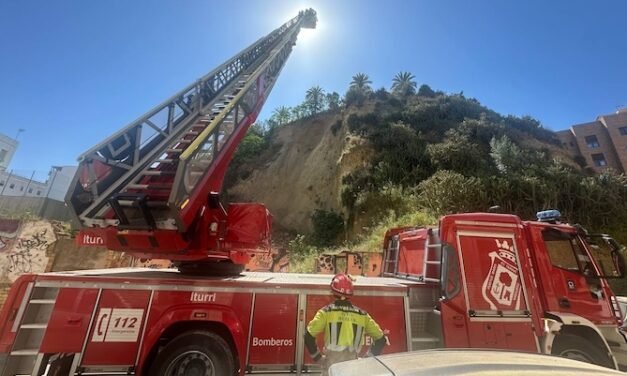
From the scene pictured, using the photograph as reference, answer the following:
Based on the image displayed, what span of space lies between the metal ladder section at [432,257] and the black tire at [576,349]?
2.06 metres

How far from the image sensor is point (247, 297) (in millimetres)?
4375

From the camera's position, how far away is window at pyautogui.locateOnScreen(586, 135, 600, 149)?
37688 millimetres

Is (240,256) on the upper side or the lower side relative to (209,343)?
upper

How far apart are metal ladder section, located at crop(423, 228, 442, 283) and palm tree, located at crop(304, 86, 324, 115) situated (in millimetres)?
47370

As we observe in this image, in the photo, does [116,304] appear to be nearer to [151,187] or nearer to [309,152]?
[151,187]

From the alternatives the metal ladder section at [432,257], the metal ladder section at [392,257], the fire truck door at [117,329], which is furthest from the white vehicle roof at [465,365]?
the metal ladder section at [392,257]

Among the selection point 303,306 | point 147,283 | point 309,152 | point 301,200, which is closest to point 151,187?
point 147,283

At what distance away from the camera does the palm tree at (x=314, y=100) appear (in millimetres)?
51094

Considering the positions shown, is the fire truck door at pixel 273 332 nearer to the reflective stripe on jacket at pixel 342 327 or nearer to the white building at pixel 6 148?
the reflective stripe on jacket at pixel 342 327

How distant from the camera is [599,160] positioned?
1449 inches

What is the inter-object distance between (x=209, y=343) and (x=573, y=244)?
6265 millimetres

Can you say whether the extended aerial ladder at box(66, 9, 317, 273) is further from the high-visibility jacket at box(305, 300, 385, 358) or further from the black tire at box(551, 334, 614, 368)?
the black tire at box(551, 334, 614, 368)

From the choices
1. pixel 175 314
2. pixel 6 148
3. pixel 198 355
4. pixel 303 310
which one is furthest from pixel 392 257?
pixel 6 148

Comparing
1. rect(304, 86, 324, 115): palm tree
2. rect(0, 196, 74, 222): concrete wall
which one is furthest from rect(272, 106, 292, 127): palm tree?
rect(0, 196, 74, 222): concrete wall
